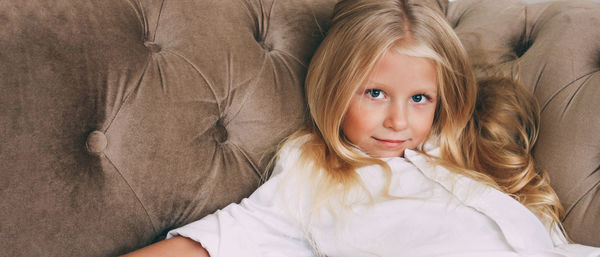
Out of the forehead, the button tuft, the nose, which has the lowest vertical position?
the nose

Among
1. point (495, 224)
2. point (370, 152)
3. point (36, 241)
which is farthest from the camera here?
point (370, 152)

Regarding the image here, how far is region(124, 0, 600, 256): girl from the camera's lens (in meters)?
0.65

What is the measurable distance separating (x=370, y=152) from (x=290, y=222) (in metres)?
0.19

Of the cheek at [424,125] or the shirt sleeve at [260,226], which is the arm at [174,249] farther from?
the cheek at [424,125]

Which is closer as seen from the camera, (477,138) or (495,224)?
(495,224)

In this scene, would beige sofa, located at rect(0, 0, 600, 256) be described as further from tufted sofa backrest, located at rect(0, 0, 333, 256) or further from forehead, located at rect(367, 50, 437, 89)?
forehead, located at rect(367, 50, 437, 89)

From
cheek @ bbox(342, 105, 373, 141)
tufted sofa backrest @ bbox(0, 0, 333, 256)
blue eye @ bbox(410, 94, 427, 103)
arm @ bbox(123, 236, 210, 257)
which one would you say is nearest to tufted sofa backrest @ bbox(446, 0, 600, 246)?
blue eye @ bbox(410, 94, 427, 103)

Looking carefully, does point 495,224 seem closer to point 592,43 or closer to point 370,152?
point 370,152

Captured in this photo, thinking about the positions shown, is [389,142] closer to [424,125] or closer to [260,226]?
[424,125]

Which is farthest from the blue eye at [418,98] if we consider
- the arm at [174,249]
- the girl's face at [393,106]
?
the arm at [174,249]

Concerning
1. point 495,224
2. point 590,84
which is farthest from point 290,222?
point 590,84

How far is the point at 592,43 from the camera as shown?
72 cm

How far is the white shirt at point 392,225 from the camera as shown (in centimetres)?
64

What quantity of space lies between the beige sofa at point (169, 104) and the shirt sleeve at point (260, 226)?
0.03 meters
